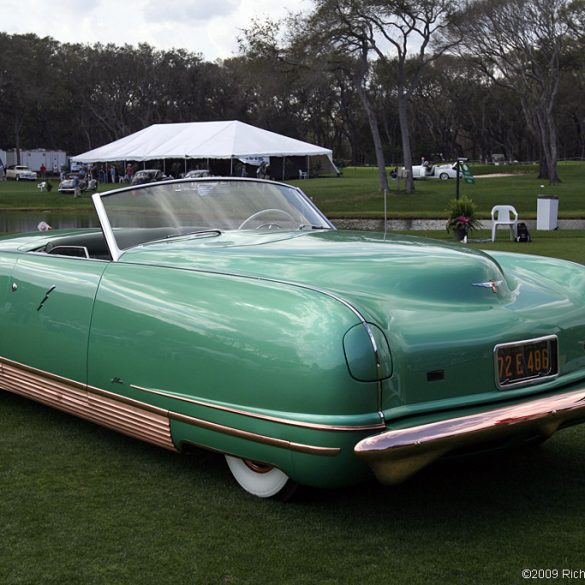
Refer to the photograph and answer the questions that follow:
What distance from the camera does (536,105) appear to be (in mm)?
45625

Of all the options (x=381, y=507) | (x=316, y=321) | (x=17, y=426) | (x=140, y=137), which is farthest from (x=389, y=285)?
(x=140, y=137)

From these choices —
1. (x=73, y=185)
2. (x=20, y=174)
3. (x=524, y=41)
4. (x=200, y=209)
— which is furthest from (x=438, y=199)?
(x=20, y=174)

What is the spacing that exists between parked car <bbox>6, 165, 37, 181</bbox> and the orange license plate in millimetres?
68105

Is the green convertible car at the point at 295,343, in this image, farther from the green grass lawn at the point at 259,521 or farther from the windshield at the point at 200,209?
the green grass lawn at the point at 259,521

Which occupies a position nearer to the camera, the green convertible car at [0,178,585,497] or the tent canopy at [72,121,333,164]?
the green convertible car at [0,178,585,497]

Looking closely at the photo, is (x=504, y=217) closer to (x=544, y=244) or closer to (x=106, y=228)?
(x=544, y=244)

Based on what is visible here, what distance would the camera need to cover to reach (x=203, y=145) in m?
27.9

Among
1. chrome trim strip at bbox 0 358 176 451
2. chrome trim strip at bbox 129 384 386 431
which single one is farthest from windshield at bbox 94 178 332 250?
chrome trim strip at bbox 129 384 386 431

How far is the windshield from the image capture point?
4395mm

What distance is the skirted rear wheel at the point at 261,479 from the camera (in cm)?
339

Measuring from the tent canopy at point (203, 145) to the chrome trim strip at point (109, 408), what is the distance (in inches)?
895

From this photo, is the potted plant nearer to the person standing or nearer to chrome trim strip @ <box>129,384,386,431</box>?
chrome trim strip @ <box>129,384,386,431</box>

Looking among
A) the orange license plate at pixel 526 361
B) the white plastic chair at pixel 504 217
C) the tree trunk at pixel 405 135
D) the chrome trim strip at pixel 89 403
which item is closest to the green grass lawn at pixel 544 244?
the white plastic chair at pixel 504 217

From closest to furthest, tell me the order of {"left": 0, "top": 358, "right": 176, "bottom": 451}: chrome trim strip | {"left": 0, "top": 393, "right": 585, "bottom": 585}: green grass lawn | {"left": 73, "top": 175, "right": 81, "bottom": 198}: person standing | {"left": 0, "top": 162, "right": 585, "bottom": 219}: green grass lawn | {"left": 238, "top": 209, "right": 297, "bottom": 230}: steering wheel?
1. {"left": 0, "top": 393, "right": 585, "bottom": 585}: green grass lawn
2. {"left": 0, "top": 358, "right": 176, "bottom": 451}: chrome trim strip
3. {"left": 238, "top": 209, "right": 297, "bottom": 230}: steering wheel
4. {"left": 0, "top": 162, "right": 585, "bottom": 219}: green grass lawn
5. {"left": 73, "top": 175, "right": 81, "bottom": 198}: person standing
